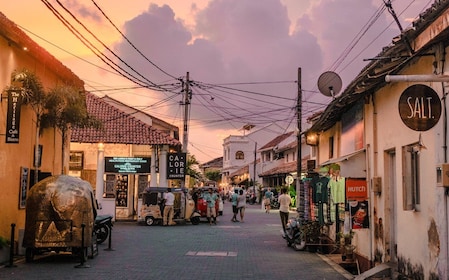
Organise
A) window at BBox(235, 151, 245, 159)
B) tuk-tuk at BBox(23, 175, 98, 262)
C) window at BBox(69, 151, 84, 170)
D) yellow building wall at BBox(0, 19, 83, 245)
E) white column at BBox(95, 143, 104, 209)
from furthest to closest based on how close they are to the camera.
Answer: window at BBox(235, 151, 245, 159)
window at BBox(69, 151, 84, 170)
white column at BBox(95, 143, 104, 209)
yellow building wall at BBox(0, 19, 83, 245)
tuk-tuk at BBox(23, 175, 98, 262)

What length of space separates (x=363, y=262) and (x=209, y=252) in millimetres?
4913

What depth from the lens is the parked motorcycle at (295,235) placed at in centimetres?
1730

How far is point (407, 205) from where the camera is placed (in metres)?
9.56

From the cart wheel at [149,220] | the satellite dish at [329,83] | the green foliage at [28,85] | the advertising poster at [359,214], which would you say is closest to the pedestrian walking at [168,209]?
the cart wheel at [149,220]

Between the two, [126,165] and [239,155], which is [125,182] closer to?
[126,165]

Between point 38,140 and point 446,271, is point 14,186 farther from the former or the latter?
point 446,271

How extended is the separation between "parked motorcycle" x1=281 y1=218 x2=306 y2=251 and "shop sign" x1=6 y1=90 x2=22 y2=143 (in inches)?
347

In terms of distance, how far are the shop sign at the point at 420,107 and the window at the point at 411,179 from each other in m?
1.73

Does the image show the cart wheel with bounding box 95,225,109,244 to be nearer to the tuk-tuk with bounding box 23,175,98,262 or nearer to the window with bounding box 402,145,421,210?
the tuk-tuk with bounding box 23,175,98,262

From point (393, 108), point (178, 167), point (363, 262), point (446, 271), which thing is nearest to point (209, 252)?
point (363, 262)

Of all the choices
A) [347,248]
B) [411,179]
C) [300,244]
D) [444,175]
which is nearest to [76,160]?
[300,244]

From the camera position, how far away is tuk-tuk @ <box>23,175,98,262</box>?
43.7 ft

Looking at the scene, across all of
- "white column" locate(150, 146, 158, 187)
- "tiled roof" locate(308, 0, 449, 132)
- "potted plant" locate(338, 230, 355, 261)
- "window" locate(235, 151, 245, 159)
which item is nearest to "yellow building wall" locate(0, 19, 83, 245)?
"tiled roof" locate(308, 0, 449, 132)

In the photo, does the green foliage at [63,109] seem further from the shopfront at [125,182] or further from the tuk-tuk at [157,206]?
the shopfront at [125,182]
